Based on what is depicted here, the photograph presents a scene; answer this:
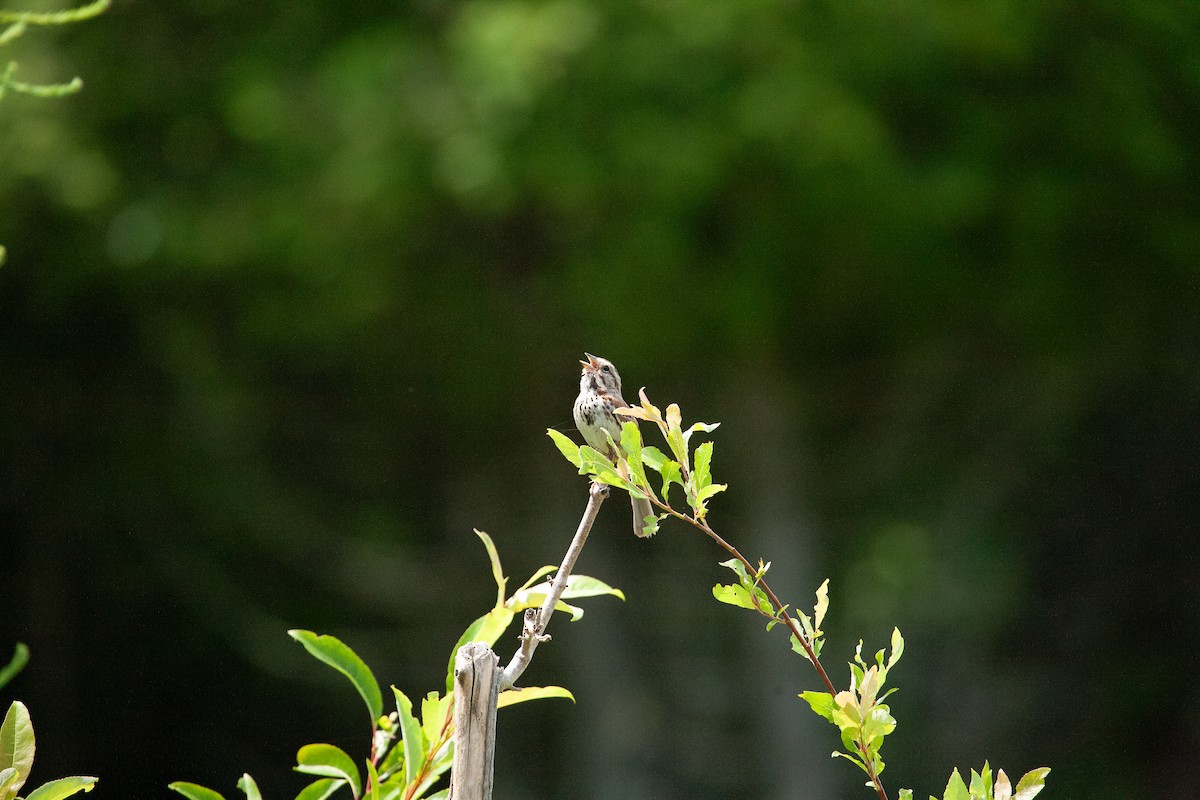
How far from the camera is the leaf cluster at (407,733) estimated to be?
1413 millimetres

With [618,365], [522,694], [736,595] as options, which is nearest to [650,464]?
[736,595]

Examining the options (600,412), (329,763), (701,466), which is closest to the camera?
(701,466)

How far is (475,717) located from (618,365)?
5664 millimetres

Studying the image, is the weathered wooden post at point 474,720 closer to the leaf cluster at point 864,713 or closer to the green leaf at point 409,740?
the green leaf at point 409,740

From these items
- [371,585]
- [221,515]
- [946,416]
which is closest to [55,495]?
[221,515]

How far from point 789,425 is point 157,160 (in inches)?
156

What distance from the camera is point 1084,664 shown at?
8.55 meters

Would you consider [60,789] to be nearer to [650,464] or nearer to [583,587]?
[583,587]

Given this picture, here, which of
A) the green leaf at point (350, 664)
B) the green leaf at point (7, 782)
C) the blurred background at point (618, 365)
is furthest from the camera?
the blurred background at point (618, 365)

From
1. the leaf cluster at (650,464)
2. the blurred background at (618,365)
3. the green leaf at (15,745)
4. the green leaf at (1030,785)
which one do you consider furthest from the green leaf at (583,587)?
the blurred background at (618,365)

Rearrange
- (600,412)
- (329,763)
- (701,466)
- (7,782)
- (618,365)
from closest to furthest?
(7,782)
(701,466)
(329,763)
(600,412)
(618,365)

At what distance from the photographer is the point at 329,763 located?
1489 millimetres

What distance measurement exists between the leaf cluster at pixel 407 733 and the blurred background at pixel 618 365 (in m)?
4.09

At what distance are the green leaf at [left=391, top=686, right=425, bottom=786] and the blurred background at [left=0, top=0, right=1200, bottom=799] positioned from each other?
13.8 feet
